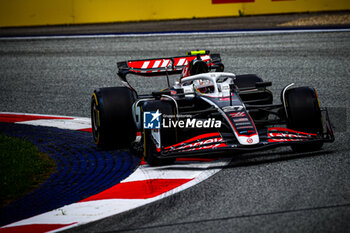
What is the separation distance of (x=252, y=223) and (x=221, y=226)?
0.73 feet

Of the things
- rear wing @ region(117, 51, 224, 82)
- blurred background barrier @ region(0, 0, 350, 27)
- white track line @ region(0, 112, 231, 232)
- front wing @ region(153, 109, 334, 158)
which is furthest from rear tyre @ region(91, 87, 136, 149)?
blurred background barrier @ region(0, 0, 350, 27)

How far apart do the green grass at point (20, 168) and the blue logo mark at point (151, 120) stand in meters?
1.08

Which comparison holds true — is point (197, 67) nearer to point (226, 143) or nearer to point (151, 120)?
point (151, 120)

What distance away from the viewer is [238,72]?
11688 mm

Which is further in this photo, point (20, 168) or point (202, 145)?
point (20, 168)

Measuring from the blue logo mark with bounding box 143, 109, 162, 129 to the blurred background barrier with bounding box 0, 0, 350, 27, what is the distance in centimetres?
1640

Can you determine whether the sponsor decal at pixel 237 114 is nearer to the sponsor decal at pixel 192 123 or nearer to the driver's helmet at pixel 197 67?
the sponsor decal at pixel 192 123

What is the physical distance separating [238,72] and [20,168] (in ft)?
21.9

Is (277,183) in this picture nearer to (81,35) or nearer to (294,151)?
(294,151)

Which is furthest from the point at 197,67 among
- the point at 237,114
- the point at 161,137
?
the point at 161,137

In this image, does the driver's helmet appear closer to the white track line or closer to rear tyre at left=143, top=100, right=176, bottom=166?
rear tyre at left=143, top=100, right=176, bottom=166

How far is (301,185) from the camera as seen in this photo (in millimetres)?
4945

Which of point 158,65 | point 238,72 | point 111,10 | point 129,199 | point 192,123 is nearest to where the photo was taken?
point 129,199

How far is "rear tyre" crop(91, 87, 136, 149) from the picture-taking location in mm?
Answer: 6555
